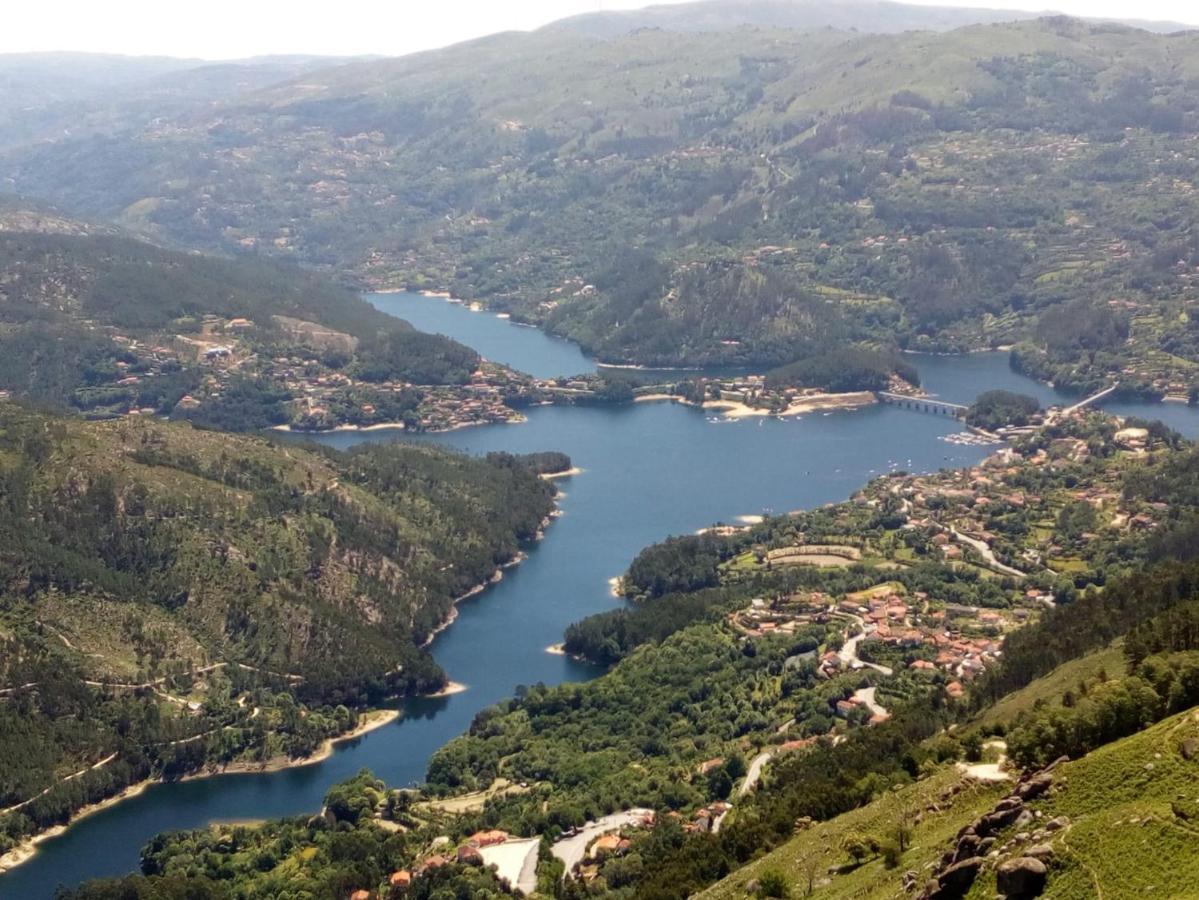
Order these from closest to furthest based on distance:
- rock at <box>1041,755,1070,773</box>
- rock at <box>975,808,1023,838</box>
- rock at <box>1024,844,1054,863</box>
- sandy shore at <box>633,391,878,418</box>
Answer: rock at <box>1024,844,1054,863</box> < rock at <box>975,808,1023,838</box> < rock at <box>1041,755,1070,773</box> < sandy shore at <box>633,391,878,418</box>

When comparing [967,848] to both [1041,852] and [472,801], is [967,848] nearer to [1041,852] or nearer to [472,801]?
[1041,852]

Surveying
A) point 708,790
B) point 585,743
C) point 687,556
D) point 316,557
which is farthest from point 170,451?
point 708,790

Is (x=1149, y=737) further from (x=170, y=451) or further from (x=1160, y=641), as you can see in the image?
(x=170, y=451)

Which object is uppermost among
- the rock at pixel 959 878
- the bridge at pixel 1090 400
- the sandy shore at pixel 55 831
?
the rock at pixel 959 878

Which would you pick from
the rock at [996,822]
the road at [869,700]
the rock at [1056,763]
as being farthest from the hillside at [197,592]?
the rock at [996,822]

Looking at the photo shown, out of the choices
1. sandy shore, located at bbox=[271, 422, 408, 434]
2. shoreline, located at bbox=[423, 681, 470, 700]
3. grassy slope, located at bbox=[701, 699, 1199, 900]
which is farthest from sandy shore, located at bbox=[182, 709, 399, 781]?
sandy shore, located at bbox=[271, 422, 408, 434]

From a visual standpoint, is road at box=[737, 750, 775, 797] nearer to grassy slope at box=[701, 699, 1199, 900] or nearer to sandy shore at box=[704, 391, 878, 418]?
grassy slope at box=[701, 699, 1199, 900]

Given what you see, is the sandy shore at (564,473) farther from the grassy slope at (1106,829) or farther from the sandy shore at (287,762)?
the grassy slope at (1106,829)
